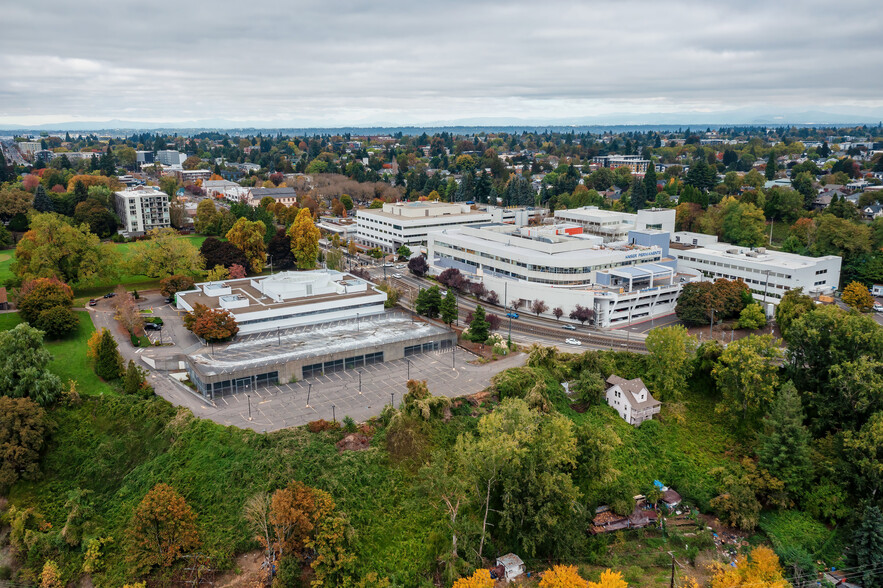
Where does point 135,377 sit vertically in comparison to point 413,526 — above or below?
above

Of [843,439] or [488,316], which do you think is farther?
[488,316]

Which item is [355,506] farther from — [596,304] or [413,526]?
[596,304]

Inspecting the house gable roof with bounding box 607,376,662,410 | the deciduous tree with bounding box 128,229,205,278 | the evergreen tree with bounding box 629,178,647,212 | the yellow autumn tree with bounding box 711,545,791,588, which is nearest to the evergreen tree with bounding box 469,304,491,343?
the house gable roof with bounding box 607,376,662,410

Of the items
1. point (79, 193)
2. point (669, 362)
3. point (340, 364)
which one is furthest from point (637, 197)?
point (79, 193)

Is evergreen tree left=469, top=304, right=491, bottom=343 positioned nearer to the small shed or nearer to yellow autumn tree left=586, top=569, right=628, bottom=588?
the small shed

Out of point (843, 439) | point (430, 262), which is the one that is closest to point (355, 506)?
point (843, 439)

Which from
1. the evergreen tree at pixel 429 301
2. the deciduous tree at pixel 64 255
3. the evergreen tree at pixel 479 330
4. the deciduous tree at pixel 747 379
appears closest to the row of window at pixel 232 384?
the evergreen tree at pixel 479 330
